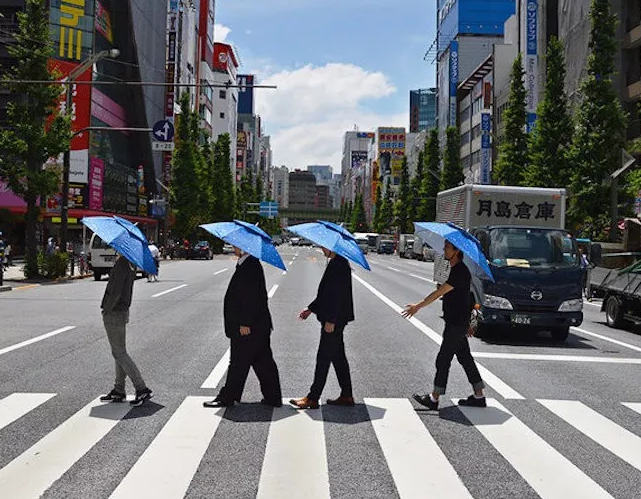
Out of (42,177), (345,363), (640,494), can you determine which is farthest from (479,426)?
(42,177)

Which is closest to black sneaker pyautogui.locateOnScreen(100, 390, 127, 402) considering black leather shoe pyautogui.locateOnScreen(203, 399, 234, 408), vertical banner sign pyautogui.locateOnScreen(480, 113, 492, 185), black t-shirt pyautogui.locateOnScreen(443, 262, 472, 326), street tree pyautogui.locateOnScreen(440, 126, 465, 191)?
black leather shoe pyautogui.locateOnScreen(203, 399, 234, 408)

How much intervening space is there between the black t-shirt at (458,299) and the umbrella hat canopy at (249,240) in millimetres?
1754

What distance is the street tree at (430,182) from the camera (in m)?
70.6

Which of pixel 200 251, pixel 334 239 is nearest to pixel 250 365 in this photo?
pixel 334 239

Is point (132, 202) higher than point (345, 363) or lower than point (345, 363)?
higher

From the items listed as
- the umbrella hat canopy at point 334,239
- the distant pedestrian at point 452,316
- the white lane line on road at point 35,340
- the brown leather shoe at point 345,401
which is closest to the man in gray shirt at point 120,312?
the umbrella hat canopy at point 334,239

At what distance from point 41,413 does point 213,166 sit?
241ft

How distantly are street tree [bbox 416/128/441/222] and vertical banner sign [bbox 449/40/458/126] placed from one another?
17.9 metres

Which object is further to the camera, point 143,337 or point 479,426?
point 143,337

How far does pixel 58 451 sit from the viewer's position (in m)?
5.20

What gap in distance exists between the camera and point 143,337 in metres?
11.7

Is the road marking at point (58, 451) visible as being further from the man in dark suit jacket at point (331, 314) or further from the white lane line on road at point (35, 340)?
the white lane line on road at point (35, 340)

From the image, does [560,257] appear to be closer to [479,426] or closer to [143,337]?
[479,426]

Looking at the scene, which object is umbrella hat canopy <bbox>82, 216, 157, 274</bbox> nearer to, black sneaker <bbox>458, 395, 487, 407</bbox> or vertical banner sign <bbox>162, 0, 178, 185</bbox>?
black sneaker <bbox>458, 395, 487, 407</bbox>
